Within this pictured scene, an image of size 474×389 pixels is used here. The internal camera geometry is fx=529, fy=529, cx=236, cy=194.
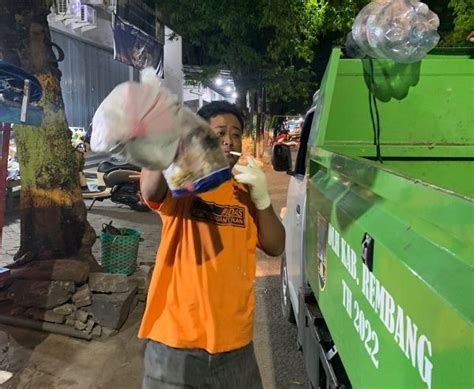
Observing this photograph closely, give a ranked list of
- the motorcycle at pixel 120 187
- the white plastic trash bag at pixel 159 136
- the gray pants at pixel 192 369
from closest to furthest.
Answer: the white plastic trash bag at pixel 159 136 → the gray pants at pixel 192 369 → the motorcycle at pixel 120 187

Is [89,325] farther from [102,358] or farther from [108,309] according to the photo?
[102,358]

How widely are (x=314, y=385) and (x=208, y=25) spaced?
13.1 meters

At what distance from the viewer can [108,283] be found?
172 inches

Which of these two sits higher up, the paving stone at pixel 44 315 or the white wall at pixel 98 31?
the white wall at pixel 98 31

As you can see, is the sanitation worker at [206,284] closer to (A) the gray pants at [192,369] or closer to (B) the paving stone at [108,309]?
(A) the gray pants at [192,369]

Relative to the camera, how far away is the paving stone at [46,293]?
13.8ft

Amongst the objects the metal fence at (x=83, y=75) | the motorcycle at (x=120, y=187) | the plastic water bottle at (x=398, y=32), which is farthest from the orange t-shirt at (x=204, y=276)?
the metal fence at (x=83, y=75)

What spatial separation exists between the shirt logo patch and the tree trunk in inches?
123

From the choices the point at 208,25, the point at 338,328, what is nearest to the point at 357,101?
the point at 338,328

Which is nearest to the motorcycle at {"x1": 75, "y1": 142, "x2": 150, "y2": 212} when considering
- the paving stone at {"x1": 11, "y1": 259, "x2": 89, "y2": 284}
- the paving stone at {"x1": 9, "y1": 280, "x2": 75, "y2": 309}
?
the paving stone at {"x1": 11, "y1": 259, "x2": 89, "y2": 284}

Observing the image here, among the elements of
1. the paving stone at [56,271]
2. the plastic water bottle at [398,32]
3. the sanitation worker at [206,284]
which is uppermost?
the plastic water bottle at [398,32]

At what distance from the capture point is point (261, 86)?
1800cm

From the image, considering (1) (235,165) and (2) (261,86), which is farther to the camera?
(2) (261,86)

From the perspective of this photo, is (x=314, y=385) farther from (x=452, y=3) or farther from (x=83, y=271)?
(x=452, y=3)
